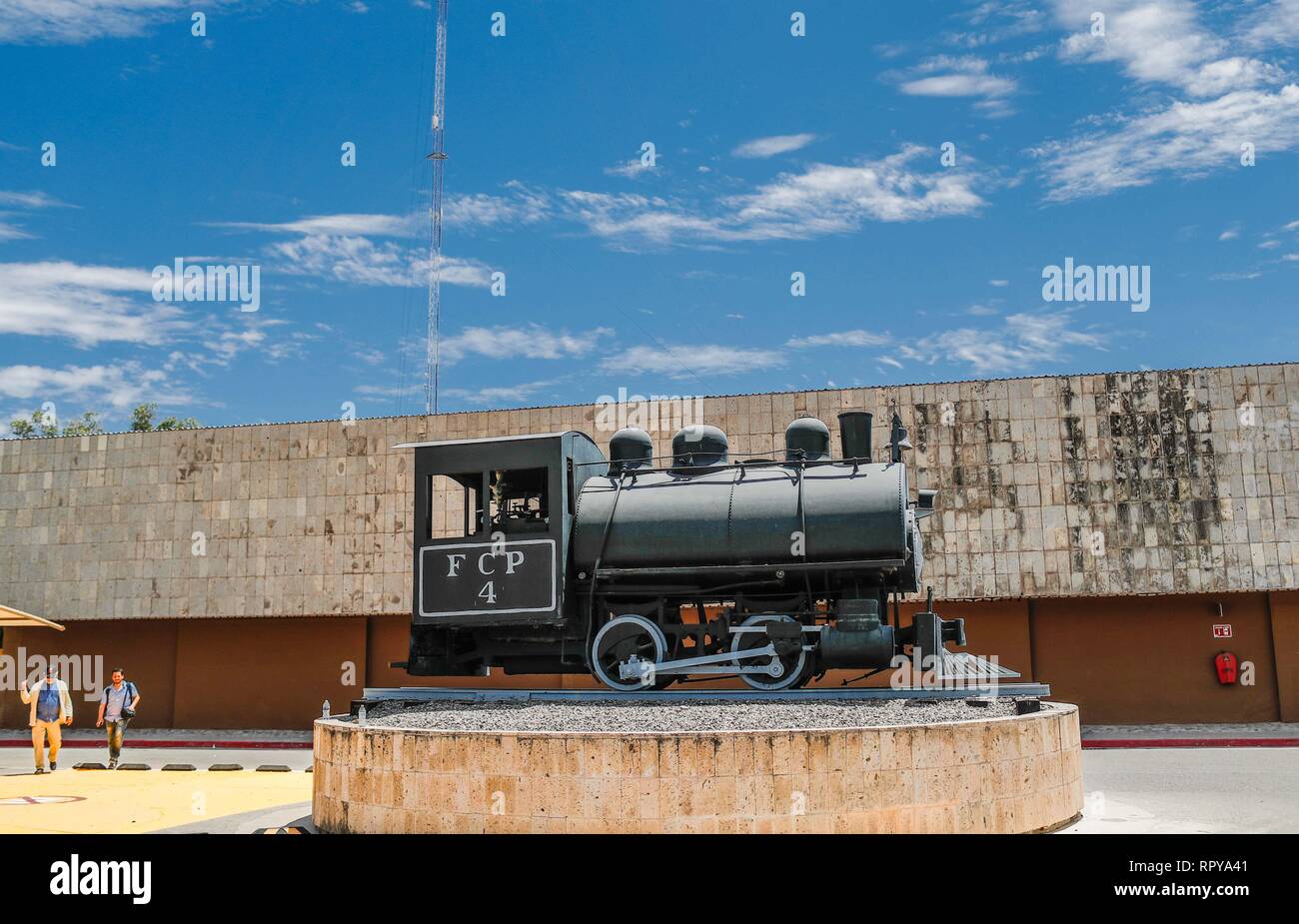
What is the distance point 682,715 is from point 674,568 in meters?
2.43

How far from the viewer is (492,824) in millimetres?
7953

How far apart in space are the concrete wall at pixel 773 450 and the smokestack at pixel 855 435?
26.2 feet

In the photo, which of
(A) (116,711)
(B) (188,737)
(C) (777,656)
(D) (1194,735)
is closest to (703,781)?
(C) (777,656)

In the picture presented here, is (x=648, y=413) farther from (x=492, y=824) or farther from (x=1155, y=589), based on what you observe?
(x=492, y=824)

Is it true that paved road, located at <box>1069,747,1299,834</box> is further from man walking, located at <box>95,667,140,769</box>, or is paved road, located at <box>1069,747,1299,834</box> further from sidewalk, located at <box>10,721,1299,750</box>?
man walking, located at <box>95,667,140,769</box>

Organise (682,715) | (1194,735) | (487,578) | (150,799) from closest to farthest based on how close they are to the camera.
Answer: (682,715)
(487,578)
(150,799)
(1194,735)

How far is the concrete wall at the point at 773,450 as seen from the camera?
19.3 metres

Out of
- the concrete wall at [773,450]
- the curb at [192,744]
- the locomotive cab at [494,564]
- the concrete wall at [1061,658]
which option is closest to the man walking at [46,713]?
the curb at [192,744]

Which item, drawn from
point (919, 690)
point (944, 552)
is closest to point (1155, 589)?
point (944, 552)

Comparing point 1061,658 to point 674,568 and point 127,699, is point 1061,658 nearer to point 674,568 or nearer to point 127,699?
point 674,568

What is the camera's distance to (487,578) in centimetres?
1158

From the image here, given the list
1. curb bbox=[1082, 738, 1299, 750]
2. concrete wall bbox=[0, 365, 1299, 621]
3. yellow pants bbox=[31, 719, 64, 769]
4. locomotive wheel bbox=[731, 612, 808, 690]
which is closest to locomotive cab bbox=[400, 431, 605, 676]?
locomotive wheel bbox=[731, 612, 808, 690]

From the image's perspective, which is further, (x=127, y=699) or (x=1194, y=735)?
(x=1194, y=735)

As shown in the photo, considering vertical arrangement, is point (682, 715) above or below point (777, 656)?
below
